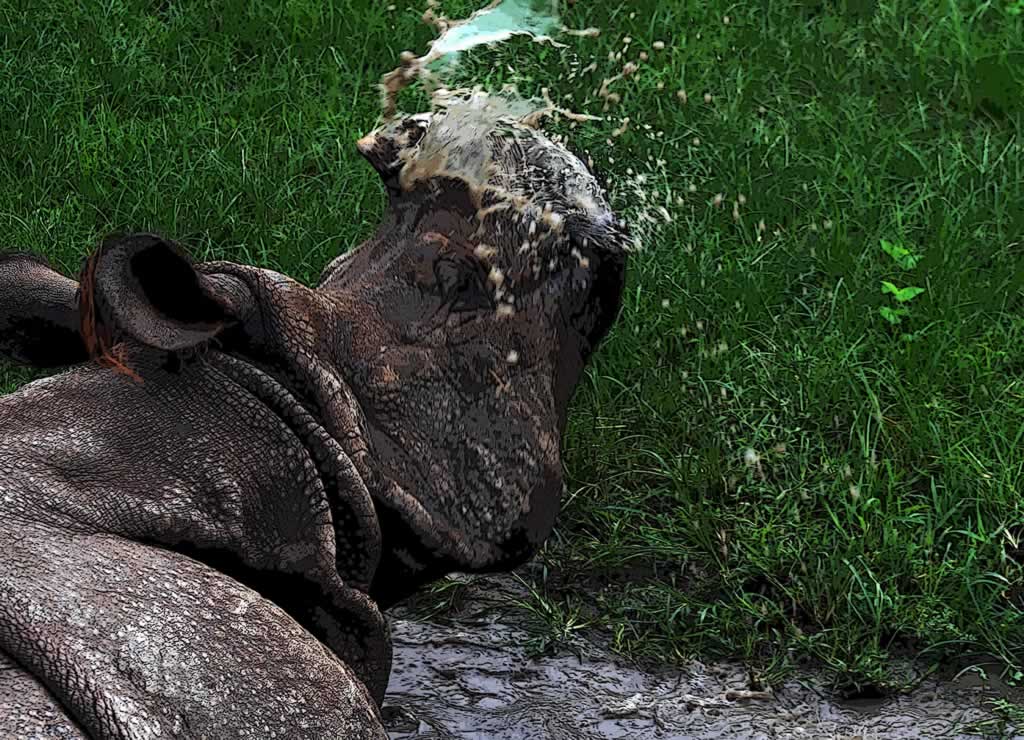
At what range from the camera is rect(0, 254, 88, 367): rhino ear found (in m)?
2.67

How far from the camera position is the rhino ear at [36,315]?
8.75 ft

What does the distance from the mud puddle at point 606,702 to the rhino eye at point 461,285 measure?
1108 mm

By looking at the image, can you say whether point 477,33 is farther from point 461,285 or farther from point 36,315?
point 36,315

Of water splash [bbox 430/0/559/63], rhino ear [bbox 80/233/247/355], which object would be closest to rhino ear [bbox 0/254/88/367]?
rhino ear [bbox 80/233/247/355]

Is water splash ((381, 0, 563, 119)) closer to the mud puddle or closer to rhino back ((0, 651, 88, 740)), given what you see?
the mud puddle

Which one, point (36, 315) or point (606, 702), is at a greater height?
point (36, 315)

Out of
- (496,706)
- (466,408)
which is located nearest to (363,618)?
(466,408)

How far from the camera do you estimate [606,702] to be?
12.1 feet

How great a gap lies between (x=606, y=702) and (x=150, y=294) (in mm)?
1727

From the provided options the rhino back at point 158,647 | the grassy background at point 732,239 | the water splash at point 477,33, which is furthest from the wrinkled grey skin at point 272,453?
the grassy background at point 732,239

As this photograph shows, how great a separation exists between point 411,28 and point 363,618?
3.92m

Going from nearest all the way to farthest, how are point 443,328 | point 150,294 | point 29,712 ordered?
point 29,712 → point 150,294 → point 443,328

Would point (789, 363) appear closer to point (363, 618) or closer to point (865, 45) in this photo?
point (865, 45)

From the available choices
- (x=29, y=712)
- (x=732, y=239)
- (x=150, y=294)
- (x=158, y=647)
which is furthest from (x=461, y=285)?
(x=732, y=239)
